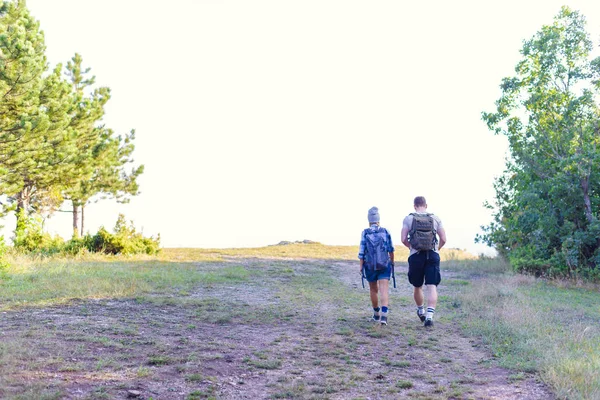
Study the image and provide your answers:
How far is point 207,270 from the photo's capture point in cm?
1858

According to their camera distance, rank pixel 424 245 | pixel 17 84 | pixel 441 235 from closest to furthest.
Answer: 1. pixel 424 245
2. pixel 441 235
3. pixel 17 84

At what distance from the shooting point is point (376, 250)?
10.2m

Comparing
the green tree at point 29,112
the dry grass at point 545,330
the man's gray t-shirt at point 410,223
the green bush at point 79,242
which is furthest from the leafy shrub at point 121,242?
the man's gray t-shirt at point 410,223

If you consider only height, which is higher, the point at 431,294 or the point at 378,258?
the point at 378,258

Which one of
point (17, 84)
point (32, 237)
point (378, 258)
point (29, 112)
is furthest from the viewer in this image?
point (32, 237)

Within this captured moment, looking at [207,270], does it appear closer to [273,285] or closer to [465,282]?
[273,285]

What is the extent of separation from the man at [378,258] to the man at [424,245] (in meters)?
0.37

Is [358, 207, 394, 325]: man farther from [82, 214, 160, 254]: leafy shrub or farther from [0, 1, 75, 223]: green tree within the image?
[82, 214, 160, 254]: leafy shrub

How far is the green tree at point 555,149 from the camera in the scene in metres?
19.1

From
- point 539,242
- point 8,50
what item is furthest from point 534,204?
point 8,50

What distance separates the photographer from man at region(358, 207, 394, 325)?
10164mm

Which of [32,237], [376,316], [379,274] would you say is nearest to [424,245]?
[379,274]

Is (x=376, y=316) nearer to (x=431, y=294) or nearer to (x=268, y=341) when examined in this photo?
(x=431, y=294)

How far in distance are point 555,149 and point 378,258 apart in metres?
13.1
